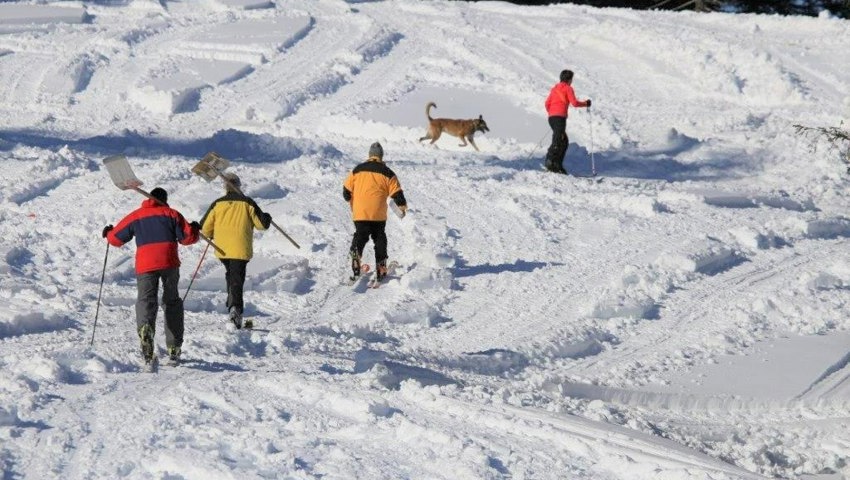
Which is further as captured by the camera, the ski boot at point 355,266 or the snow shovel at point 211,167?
the ski boot at point 355,266

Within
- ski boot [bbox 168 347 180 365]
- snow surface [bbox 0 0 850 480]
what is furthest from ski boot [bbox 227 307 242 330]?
ski boot [bbox 168 347 180 365]

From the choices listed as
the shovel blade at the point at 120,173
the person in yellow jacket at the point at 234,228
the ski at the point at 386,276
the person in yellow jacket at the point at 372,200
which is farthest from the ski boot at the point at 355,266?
the shovel blade at the point at 120,173

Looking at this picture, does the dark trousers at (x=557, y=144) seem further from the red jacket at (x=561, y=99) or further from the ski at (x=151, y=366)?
the ski at (x=151, y=366)

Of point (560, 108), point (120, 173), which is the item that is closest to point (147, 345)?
point (120, 173)

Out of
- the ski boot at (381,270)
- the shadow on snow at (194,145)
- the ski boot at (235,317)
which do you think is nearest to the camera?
the ski boot at (235,317)

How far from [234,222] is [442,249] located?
2.88 metres

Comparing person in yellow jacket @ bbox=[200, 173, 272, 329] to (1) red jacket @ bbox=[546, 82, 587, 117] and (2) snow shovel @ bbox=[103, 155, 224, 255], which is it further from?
(1) red jacket @ bbox=[546, 82, 587, 117]

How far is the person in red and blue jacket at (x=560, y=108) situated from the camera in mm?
15992

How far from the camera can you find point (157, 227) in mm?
9242

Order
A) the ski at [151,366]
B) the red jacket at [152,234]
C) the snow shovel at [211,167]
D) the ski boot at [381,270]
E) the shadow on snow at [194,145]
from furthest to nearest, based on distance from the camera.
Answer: the shadow on snow at [194,145], the ski boot at [381,270], the snow shovel at [211,167], the red jacket at [152,234], the ski at [151,366]

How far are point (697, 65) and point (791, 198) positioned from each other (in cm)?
629

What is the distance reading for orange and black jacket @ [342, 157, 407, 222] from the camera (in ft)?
39.3

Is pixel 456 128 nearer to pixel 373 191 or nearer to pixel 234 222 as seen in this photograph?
pixel 373 191

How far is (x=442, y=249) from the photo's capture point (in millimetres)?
12953
